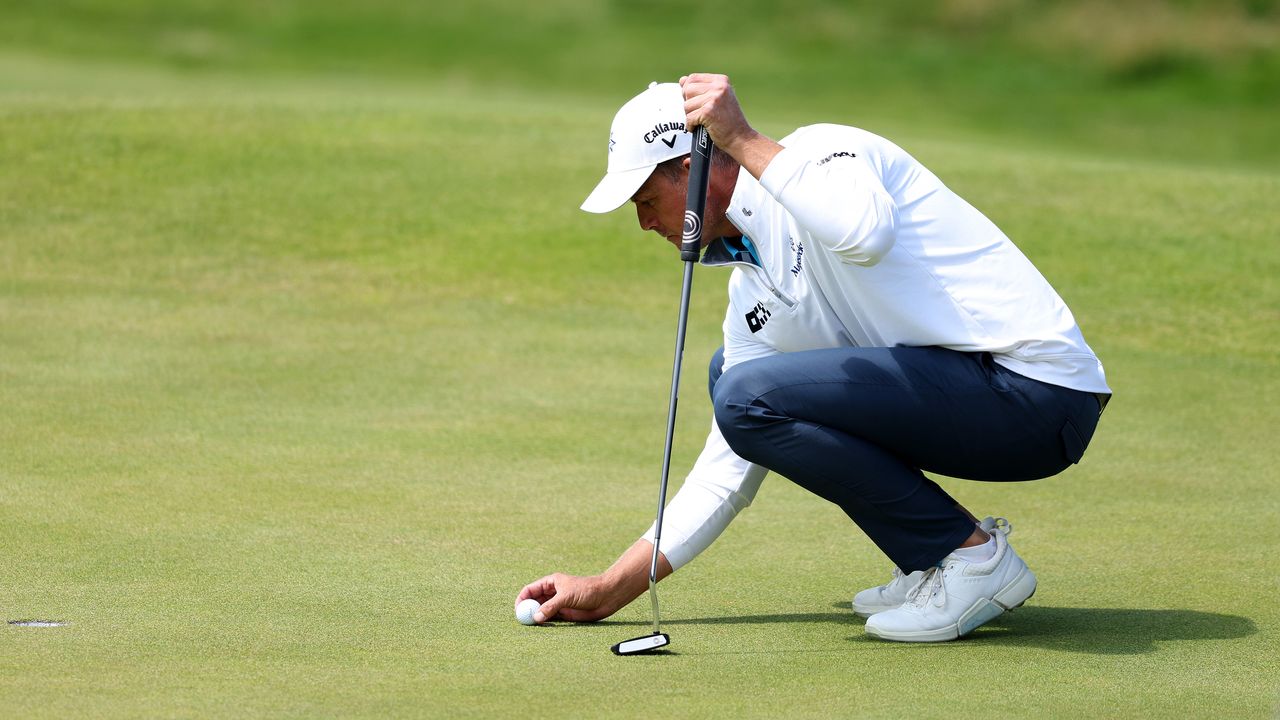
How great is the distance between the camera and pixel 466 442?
545 centimetres

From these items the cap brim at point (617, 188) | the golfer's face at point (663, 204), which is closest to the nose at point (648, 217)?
the golfer's face at point (663, 204)

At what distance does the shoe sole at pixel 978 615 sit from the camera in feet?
11.6

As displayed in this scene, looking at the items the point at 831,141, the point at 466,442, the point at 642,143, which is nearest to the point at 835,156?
the point at 831,141

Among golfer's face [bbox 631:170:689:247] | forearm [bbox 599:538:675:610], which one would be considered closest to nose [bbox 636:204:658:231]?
golfer's face [bbox 631:170:689:247]

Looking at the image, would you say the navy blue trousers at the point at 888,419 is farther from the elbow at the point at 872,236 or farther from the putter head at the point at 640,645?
the putter head at the point at 640,645

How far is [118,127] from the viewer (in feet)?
31.6

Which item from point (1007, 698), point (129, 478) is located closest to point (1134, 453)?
point (1007, 698)

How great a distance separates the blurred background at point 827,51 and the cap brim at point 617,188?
45.2 ft

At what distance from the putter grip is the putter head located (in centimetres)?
78

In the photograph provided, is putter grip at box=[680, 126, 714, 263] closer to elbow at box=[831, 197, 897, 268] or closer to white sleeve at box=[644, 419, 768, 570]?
elbow at box=[831, 197, 897, 268]

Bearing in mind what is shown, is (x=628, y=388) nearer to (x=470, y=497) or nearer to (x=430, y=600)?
(x=470, y=497)

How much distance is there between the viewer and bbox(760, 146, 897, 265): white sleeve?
3176 millimetres

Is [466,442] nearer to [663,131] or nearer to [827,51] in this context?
[663,131]

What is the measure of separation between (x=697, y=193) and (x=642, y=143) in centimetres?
19
